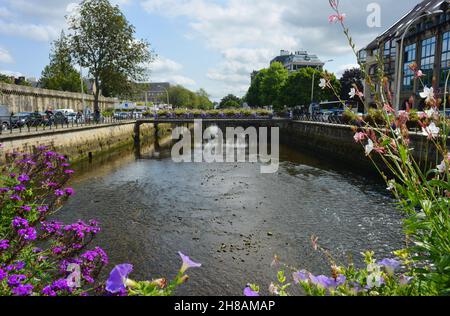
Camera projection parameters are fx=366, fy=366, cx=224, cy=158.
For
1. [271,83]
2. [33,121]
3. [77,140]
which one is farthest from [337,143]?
[271,83]

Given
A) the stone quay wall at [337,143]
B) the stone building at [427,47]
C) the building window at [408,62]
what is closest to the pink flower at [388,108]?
the stone quay wall at [337,143]

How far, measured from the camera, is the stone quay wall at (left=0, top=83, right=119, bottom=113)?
39156 mm

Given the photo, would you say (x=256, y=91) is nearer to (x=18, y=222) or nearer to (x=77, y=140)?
(x=77, y=140)

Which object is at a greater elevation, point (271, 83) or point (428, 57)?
point (271, 83)

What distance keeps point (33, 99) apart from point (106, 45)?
37.8 feet

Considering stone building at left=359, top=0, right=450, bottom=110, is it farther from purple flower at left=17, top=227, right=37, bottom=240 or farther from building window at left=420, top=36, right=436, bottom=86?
purple flower at left=17, top=227, right=37, bottom=240

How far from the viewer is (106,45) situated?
143 ft

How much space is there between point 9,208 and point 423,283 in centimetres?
554

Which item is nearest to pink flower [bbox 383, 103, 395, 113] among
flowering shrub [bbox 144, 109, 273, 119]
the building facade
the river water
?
the river water

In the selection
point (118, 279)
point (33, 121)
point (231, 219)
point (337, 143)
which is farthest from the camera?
point (337, 143)
